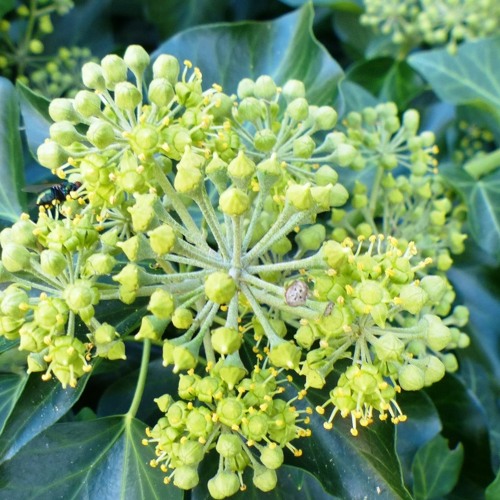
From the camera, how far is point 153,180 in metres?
0.87

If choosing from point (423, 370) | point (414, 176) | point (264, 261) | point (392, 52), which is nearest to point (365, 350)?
point (423, 370)

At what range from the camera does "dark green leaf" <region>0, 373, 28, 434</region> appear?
1.02 meters

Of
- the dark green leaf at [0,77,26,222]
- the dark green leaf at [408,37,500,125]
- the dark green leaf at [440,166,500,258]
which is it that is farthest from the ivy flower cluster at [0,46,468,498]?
the dark green leaf at [408,37,500,125]

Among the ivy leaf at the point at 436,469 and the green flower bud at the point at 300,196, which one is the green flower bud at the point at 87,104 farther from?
the ivy leaf at the point at 436,469

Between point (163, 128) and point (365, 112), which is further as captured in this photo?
point (365, 112)

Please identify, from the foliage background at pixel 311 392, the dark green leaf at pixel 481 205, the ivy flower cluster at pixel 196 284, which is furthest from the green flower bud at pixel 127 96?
the dark green leaf at pixel 481 205

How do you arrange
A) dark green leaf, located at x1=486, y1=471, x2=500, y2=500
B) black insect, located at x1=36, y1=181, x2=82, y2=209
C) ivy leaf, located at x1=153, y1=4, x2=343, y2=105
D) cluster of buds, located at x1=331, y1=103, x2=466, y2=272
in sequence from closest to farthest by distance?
black insect, located at x1=36, y1=181, x2=82, y2=209 < dark green leaf, located at x1=486, y1=471, x2=500, y2=500 < cluster of buds, located at x1=331, y1=103, x2=466, y2=272 < ivy leaf, located at x1=153, y1=4, x2=343, y2=105

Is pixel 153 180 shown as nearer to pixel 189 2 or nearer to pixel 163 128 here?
pixel 163 128

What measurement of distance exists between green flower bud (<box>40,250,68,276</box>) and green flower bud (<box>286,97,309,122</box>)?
15.7 inches

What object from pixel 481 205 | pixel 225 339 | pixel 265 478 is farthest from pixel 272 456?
pixel 481 205

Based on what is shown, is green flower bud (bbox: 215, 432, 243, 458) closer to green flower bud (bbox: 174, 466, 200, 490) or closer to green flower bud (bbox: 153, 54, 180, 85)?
green flower bud (bbox: 174, 466, 200, 490)

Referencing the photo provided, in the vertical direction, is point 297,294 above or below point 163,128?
below

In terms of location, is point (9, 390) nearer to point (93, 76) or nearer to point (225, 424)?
point (225, 424)

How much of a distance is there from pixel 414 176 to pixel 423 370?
0.49 meters
